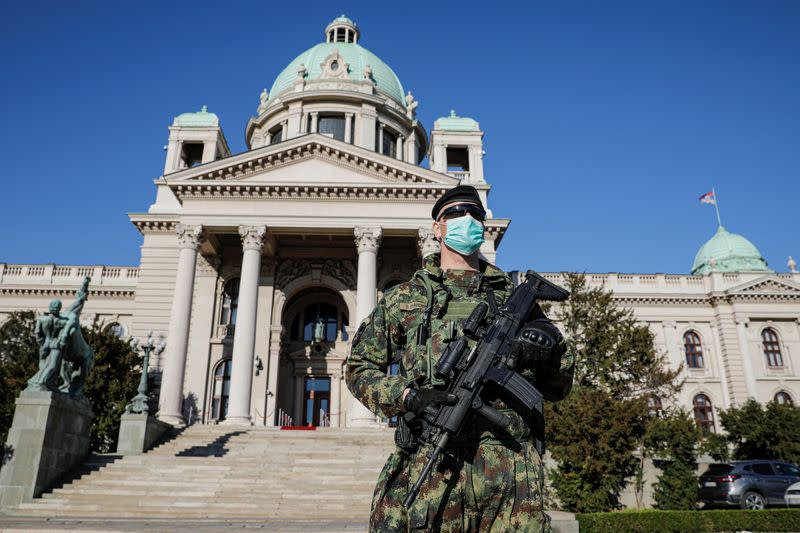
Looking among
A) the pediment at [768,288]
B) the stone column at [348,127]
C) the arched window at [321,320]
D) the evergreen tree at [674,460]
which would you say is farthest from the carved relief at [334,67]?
the evergreen tree at [674,460]

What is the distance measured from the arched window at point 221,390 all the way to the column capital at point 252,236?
704 cm

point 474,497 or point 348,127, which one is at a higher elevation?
point 348,127

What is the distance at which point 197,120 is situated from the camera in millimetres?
37031

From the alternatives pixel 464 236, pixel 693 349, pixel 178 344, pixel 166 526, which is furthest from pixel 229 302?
pixel 693 349

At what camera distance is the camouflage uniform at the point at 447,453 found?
2.86 metres

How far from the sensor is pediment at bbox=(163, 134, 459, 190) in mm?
27203

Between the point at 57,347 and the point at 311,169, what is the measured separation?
15701 millimetres

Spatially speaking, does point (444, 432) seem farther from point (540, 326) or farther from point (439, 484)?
point (540, 326)

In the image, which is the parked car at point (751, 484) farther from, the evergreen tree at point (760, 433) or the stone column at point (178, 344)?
the stone column at point (178, 344)

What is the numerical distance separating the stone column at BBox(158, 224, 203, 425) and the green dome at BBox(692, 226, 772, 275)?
36.9 metres

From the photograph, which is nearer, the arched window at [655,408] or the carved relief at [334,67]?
the arched window at [655,408]

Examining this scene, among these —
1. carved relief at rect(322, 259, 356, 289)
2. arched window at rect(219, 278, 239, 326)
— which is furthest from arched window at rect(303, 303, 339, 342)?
arched window at rect(219, 278, 239, 326)

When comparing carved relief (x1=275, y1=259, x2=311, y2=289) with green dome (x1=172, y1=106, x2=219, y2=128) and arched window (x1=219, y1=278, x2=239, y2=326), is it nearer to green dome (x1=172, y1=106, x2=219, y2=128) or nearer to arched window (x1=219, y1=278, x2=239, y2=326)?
arched window (x1=219, y1=278, x2=239, y2=326)

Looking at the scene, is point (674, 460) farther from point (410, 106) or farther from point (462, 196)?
point (410, 106)
